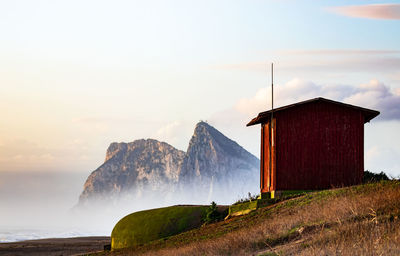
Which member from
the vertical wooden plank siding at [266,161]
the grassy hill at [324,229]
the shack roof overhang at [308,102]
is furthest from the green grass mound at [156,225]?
the shack roof overhang at [308,102]

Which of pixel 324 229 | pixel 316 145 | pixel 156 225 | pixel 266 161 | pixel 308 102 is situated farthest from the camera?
pixel 156 225

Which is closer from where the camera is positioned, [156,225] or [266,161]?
[266,161]

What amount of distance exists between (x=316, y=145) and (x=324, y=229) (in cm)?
1598

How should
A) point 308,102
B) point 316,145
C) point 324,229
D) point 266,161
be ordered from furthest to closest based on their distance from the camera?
1. point 266,161
2. point 308,102
3. point 316,145
4. point 324,229

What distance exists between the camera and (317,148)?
111 ft

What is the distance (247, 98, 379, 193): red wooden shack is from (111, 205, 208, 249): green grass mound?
17.8 feet

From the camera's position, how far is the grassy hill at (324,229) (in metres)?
13.8

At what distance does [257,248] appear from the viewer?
18203 mm

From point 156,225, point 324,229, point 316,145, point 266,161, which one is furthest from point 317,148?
point 324,229

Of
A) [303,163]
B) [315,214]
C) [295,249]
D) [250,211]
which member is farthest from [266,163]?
[295,249]

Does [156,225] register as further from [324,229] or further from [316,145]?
[324,229]

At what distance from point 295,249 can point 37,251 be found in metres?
34.4

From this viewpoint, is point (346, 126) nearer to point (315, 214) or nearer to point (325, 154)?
point (325, 154)

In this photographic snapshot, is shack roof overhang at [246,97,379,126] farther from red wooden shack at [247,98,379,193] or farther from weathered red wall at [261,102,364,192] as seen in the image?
weathered red wall at [261,102,364,192]
